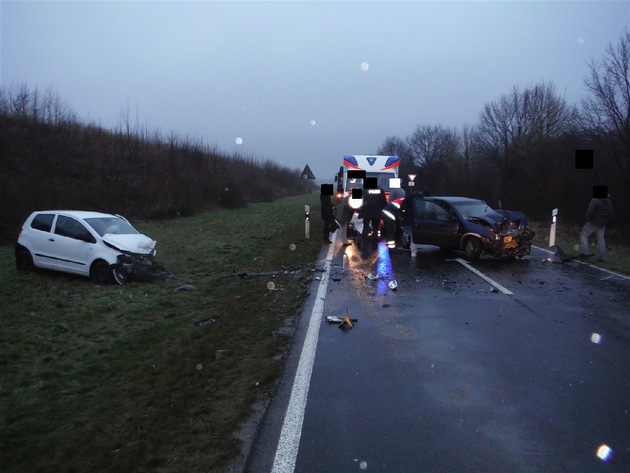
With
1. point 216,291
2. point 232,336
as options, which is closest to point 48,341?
point 232,336

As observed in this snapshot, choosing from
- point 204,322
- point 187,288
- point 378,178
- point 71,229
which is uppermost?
point 378,178

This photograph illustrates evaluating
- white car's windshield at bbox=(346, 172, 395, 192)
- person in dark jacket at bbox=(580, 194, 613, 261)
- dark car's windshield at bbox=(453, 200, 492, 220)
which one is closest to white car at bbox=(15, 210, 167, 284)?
dark car's windshield at bbox=(453, 200, 492, 220)

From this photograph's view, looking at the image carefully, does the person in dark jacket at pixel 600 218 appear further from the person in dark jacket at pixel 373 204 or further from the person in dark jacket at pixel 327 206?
the person in dark jacket at pixel 327 206

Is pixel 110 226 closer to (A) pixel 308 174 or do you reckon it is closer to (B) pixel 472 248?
(B) pixel 472 248

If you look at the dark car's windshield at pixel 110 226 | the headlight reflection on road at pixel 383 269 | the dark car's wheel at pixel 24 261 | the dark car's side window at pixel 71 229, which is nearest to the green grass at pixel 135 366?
the dark car's wheel at pixel 24 261

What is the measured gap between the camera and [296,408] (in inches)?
167

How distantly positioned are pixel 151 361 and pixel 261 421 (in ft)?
7.89

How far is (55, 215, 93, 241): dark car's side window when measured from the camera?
10.6 metres

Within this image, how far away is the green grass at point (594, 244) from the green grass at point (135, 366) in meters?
7.48

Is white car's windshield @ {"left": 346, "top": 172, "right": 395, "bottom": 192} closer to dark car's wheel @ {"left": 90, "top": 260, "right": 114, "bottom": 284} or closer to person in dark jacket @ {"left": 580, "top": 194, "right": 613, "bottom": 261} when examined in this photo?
person in dark jacket @ {"left": 580, "top": 194, "right": 613, "bottom": 261}

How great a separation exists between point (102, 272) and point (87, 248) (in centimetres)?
63

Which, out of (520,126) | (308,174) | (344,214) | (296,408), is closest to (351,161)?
(344,214)

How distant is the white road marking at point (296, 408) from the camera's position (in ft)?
11.3

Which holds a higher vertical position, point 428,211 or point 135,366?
point 428,211
